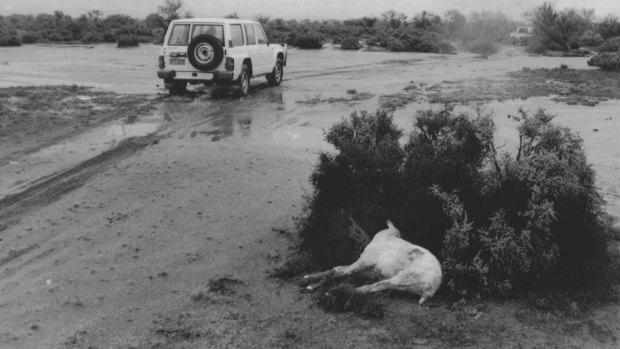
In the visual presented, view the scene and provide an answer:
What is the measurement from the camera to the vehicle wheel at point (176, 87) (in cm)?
1539

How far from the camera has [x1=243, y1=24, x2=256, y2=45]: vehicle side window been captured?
1633cm

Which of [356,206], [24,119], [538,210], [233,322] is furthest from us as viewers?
[24,119]

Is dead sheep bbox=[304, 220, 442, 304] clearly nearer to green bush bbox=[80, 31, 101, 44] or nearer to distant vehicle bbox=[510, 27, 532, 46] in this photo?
distant vehicle bbox=[510, 27, 532, 46]

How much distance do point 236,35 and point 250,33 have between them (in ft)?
2.79

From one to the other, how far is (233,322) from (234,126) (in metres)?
7.46

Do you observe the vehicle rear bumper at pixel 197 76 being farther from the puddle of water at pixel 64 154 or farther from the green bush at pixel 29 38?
the green bush at pixel 29 38

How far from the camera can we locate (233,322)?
4844 mm

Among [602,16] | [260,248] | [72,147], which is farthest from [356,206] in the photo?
[602,16]

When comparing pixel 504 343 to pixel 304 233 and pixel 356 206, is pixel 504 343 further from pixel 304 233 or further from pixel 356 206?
pixel 304 233

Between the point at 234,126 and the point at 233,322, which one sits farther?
the point at 234,126

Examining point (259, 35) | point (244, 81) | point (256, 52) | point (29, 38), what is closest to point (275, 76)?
point (259, 35)

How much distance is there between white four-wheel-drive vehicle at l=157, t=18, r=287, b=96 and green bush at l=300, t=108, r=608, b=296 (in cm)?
903

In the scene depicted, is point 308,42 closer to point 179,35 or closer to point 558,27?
point 558,27

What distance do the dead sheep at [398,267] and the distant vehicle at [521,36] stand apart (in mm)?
33262
